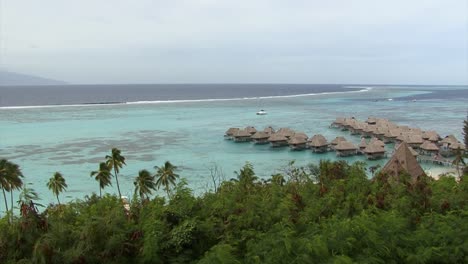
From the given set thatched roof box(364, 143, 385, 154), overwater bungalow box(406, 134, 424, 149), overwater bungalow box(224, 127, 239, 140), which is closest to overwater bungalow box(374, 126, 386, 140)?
overwater bungalow box(406, 134, 424, 149)

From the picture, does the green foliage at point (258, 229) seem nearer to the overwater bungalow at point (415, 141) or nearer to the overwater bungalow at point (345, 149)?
the overwater bungalow at point (345, 149)

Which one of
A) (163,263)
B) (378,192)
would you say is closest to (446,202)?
(378,192)

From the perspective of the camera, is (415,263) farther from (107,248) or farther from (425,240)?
(107,248)

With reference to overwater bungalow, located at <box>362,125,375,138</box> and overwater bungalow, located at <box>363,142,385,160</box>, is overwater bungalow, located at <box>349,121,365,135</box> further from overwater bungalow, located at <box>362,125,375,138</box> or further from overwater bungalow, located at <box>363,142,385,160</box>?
overwater bungalow, located at <box>363,142,385,160</box>

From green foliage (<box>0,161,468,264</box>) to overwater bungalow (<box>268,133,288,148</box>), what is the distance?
24528 mm

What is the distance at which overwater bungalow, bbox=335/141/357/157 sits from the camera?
28422 millimetres

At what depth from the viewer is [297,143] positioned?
30969mm

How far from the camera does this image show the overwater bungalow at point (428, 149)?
2740 centimetres

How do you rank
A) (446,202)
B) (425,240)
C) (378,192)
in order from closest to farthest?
(425,240), (446,202), (378,192)

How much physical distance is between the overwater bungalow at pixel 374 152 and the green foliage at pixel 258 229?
65.2 ft

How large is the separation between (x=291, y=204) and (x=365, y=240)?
70.8 inches

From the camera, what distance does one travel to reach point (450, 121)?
163ft

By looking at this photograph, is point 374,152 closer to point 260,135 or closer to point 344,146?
point 344,146

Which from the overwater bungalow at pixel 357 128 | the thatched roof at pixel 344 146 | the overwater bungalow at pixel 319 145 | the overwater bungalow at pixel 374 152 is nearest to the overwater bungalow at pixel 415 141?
the overwater bungalow at pixel 374 152
